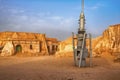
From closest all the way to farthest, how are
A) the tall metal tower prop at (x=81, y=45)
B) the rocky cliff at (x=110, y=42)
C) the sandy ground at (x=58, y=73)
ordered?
1. the sandy ground at (x=58, y=73)
2. the tall metal tower prop at (x=81, y=45)
3. the rocky cliff at (x=110, y=42)

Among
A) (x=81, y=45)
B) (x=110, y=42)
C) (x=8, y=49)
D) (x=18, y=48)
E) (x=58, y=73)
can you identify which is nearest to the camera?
(x=58, y=73)

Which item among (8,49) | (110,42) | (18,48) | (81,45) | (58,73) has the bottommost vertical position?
(58,73)

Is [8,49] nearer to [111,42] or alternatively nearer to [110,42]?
[110,42]

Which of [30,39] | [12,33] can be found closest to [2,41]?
[12,33]

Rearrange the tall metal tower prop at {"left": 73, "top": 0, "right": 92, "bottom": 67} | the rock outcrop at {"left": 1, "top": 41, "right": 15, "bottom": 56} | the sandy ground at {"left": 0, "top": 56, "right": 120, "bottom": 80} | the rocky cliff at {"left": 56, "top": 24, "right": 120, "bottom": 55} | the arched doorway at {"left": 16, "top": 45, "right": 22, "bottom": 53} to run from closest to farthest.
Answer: the sandy ground at {"left": 0, "top": 56, "right": 120, "bottom": 80}
the tall metal tower prop at {"left": 73, "top": 0, "right": 92, "bottom": 67}
the rocky cliff at {"left": 56, "top": 24, "right": 120, "bottom": 55}
the rock outcrop at {"left": 1, "top": 41, "right": 15, "bottom": 56}
the arched doorway at {"left": 16, "top": 45, "right": 22, "bottom": 53}

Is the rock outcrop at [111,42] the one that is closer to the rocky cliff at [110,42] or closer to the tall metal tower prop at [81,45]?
the rocky cliff at [110,42]

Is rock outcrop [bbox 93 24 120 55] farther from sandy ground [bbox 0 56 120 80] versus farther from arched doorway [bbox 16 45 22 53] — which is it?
sandy ground [bbox 0 56 120 80]

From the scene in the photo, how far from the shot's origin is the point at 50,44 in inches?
2298

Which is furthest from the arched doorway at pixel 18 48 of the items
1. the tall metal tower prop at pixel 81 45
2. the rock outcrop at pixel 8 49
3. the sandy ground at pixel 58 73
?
the tall metal tower prop at pixel 81 45

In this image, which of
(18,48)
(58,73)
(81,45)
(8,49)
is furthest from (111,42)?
(58,73)

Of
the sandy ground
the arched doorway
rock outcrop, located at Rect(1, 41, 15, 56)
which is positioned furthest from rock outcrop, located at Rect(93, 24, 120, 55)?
the sandy ground

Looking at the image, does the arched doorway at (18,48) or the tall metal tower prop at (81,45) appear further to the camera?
the arched doorway at (18,48)

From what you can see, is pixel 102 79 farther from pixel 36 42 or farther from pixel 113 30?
pixel 36 42

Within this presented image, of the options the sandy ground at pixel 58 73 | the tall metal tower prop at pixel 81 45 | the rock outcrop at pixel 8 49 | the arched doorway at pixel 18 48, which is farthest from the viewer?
the arched doorway at pixel 18 48
